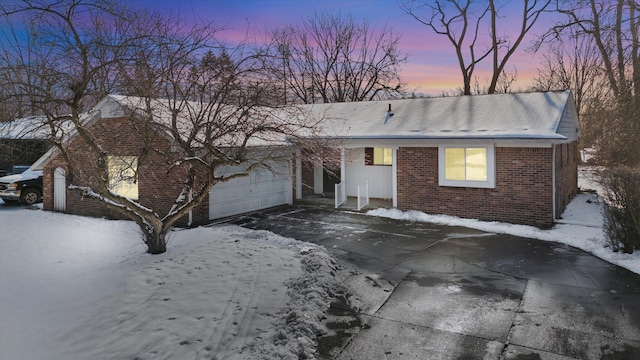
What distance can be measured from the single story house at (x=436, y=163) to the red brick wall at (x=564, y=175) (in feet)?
0.14

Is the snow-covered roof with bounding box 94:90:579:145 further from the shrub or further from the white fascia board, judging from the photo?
the shrub

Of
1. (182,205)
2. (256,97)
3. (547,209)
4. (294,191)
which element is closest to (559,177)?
(547,209)

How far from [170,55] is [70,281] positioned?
14.1 ft

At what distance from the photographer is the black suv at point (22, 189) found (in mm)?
17141

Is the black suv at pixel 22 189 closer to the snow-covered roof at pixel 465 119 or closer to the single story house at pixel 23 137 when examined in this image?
the single story house at pixel 23 137

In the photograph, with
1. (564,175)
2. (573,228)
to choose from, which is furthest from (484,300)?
(564,175)

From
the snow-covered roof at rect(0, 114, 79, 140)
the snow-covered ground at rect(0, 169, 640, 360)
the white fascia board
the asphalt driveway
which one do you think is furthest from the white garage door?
the snow-covered roof at rect(0, 114, 79, 140)

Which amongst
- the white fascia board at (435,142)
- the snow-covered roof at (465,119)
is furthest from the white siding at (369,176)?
the white fascia board at (435,142)

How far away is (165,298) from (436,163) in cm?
961

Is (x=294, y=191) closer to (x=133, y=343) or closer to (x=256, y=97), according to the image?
(x=256, y=97)

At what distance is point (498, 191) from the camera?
12.6 meters

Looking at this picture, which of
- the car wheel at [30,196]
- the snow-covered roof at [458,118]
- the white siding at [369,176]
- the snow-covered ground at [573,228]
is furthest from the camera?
the car wheel at [30,196]

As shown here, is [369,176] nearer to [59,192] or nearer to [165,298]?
[165,298]

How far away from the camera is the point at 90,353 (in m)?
4.86
